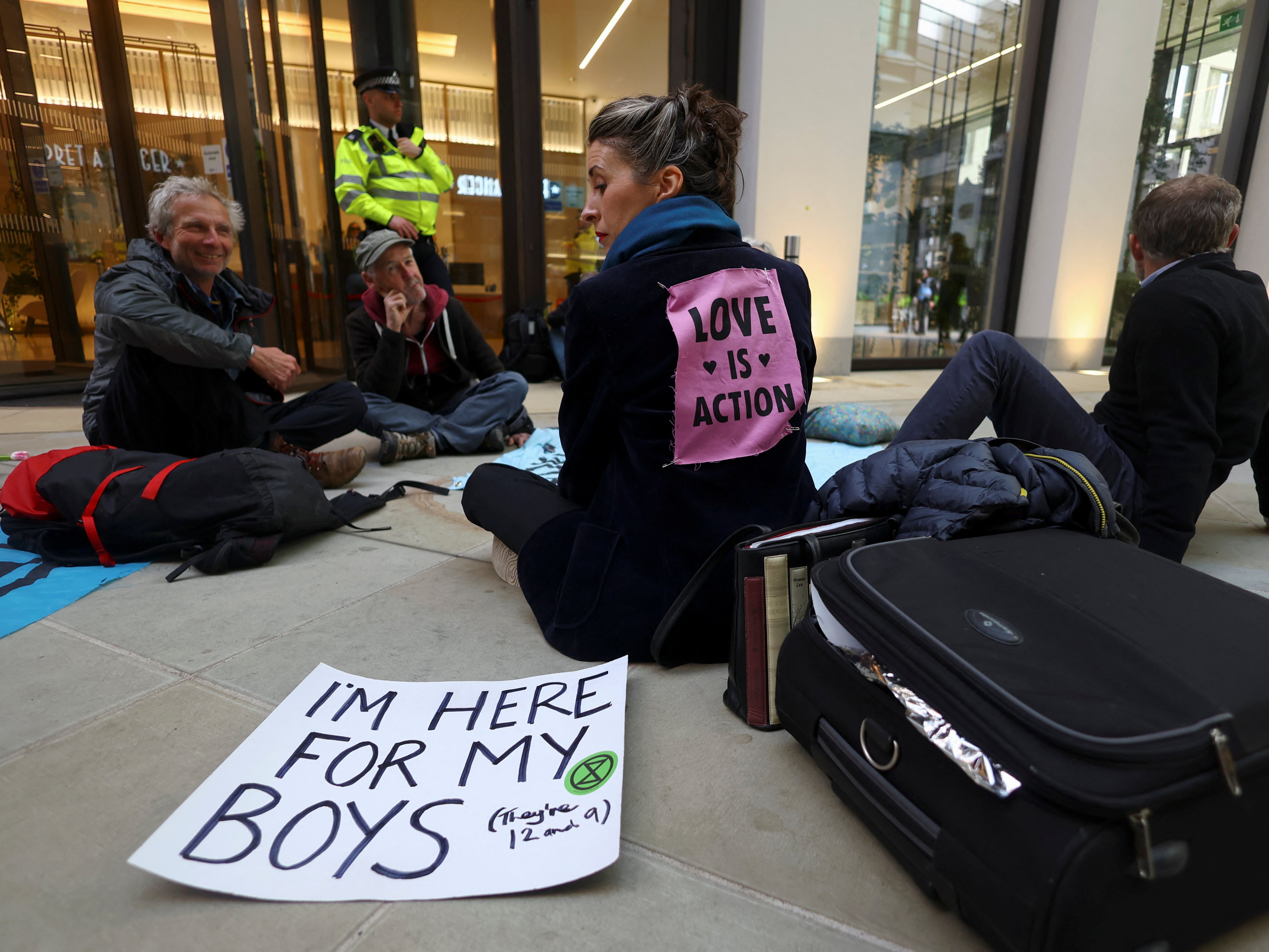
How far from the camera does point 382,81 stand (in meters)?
3.83

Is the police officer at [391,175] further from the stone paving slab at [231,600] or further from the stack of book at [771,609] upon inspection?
the stack of book at [771,609]

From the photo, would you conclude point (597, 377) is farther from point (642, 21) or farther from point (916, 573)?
point (642, 21)

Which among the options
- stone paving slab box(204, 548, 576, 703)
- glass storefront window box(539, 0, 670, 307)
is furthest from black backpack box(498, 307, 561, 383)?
stone paving slab box(204, 548, 576, 703)

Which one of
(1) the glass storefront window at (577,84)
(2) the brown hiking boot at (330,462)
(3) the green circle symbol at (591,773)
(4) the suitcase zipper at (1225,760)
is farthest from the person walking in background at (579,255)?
(4) the suitcase zipper at (1225,760)

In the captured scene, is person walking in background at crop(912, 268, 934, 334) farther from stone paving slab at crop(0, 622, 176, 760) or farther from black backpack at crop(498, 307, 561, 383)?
stone paving slab at crop(0, 622, 176, 760)

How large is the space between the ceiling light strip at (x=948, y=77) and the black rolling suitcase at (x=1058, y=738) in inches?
228

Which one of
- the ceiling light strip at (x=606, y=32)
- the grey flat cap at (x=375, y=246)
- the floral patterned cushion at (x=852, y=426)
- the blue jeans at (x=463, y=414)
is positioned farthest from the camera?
the ceiling light strip at (x=606, y=32)

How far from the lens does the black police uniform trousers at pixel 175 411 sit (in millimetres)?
2166

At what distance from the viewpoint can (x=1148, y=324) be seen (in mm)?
1608

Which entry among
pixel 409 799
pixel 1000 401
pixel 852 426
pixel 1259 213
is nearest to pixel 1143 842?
pixel 409 799

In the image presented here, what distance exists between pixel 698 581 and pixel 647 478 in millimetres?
203

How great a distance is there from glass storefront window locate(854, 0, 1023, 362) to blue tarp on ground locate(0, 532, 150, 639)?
5.46 metres

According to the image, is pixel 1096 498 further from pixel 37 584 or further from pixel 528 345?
pixel 528 345

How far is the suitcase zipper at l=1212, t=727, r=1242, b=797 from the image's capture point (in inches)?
23.6
